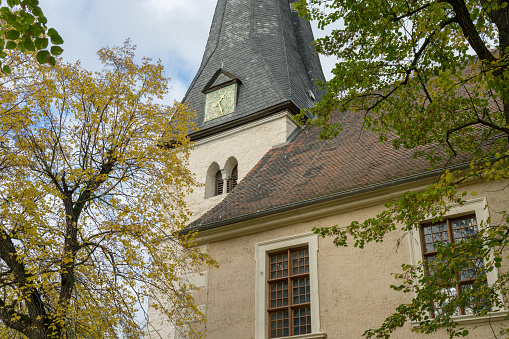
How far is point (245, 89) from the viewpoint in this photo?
21266 millimetres

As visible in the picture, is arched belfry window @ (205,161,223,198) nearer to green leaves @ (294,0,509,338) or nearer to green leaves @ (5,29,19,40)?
green leaves @ (294,0,509,338)

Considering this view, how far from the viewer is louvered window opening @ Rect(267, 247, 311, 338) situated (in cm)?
1200

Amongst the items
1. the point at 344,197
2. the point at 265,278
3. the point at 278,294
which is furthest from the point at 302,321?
the point at 344,197

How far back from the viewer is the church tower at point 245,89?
19.2 m

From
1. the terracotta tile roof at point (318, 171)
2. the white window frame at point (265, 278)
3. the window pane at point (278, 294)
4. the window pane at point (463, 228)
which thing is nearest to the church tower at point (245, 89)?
the terracotta tile roof at point (318, 171)

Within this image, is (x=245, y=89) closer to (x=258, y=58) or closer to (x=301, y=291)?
(x=258, y=58)

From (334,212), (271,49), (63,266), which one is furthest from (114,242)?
(271,49)

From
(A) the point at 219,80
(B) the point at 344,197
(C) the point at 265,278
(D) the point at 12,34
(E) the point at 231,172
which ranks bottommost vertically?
(C) the point at 265,278

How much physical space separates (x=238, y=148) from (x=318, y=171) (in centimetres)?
594

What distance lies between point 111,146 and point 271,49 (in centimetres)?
1219

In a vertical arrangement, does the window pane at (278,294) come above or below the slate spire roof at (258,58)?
below

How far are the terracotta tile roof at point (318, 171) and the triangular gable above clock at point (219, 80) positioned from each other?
19.2ft

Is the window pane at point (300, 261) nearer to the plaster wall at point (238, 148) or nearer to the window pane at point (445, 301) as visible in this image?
the window pane at point (445, 301)

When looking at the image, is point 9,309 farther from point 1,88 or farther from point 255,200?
point 255,200
